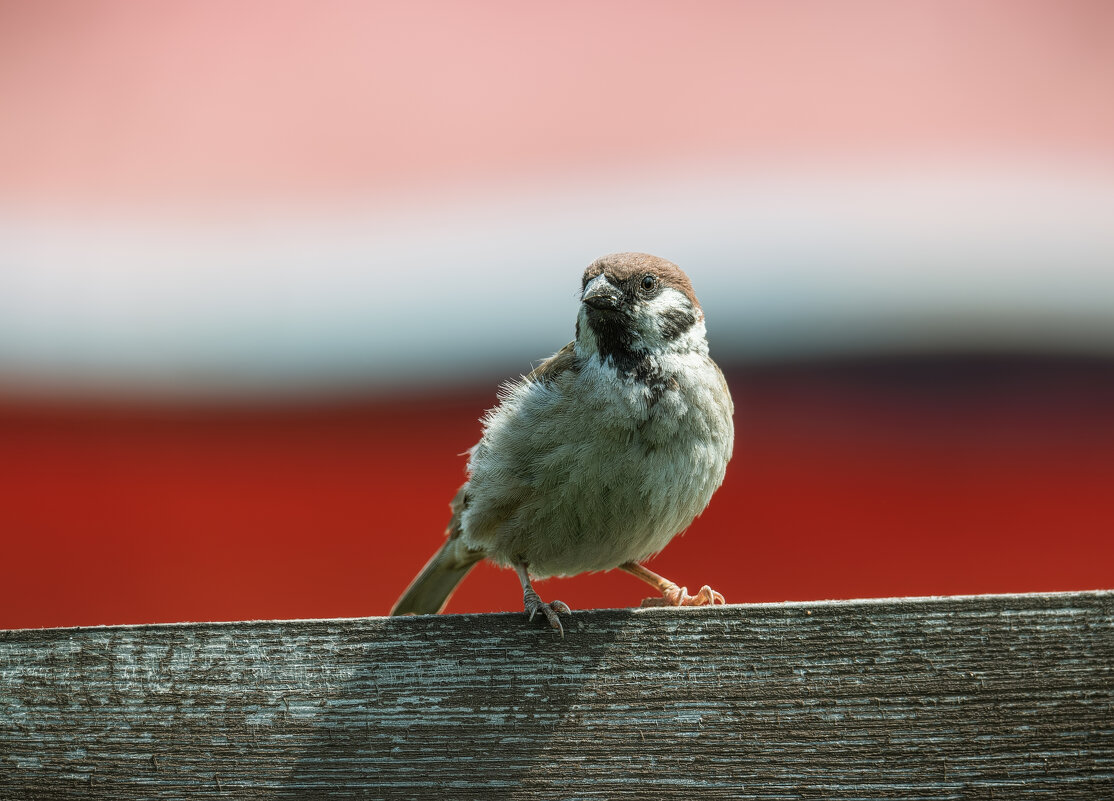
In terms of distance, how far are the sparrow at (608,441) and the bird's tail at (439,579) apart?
22 millimetres

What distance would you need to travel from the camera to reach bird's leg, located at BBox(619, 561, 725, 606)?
127 inches

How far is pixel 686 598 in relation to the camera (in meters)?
3.46

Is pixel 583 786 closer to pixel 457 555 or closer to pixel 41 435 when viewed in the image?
pixel 457 555

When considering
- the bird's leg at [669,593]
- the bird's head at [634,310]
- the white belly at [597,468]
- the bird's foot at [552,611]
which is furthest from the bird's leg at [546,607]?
the bird's head at [634,310]

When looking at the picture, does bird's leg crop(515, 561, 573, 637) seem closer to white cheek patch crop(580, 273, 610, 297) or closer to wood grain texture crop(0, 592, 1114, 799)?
wood grain texture crop(0, 592, 1114, 799)

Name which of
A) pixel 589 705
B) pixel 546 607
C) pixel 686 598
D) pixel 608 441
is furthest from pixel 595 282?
pixel 589 705

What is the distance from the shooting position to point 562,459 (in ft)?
9.75

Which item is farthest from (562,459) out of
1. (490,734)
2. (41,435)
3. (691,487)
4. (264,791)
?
(41,435)

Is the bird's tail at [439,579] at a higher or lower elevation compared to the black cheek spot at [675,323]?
lower

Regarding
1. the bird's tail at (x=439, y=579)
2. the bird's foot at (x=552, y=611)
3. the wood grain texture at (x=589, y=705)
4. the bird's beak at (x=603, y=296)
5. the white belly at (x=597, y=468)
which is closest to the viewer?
the wood grain texture at (x=589, y=705)

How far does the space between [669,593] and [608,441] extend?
2.77 feet

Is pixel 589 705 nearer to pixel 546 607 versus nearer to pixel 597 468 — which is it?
pixel 546 607

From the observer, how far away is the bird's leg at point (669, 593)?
322cm

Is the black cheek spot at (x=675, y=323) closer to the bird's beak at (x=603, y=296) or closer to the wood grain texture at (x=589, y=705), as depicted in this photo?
the bird's beak at (x=603, y=296)
